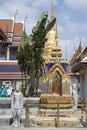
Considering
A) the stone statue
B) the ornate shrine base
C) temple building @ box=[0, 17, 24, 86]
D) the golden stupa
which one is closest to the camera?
the stone statue

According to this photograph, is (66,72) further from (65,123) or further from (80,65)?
(80,65)

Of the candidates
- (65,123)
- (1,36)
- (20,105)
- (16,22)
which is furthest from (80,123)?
(16,22)

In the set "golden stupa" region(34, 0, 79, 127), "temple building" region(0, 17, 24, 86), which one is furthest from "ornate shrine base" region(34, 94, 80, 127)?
"temple building" region(0, 17, 24, 86)

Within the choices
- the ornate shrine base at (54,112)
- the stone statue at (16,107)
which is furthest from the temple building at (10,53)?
the stone statue at (16,107)

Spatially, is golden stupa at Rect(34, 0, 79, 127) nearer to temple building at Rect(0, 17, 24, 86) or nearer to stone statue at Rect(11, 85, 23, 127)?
stone statue at Rect(11, 85, 23, 127)

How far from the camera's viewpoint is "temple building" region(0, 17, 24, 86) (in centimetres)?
4128

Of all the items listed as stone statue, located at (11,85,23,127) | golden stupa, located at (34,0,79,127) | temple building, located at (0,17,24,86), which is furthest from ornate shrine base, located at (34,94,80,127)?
temple building, located at (0,17,24,86)

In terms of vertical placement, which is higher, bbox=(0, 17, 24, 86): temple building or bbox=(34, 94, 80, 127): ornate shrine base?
bbox=(0, 17, 24, 86): temple building

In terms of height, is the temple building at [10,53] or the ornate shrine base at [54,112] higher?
the temple building at [10,53]

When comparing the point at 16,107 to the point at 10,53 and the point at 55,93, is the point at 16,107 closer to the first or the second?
the point at 55,93

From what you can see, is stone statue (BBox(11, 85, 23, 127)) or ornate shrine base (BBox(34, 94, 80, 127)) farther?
ornate shrine base (BBox(34, 94, 80, 127))

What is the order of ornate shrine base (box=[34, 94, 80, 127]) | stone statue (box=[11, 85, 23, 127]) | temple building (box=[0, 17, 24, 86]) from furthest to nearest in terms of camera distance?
temple building (box=[0, 17, 24, 86]) → ornate shrine base (box=[34, 94, 80, 127]) → stone statue (box=[11, 85, 23, 127])

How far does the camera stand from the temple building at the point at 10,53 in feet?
135

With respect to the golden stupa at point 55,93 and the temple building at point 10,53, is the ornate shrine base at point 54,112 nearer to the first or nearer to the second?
the golden stupa at point 55,93
